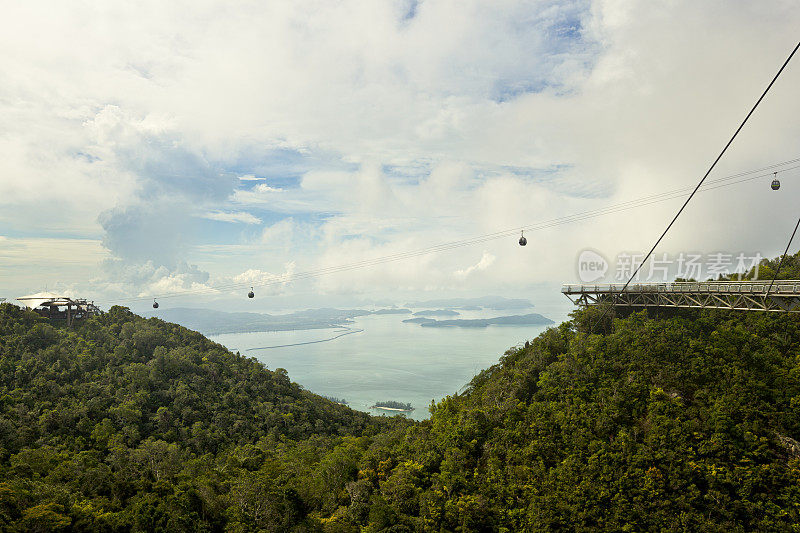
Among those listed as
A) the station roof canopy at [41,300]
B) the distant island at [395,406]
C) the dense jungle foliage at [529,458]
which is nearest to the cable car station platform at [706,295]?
the dense jungle foliage at [529,458]

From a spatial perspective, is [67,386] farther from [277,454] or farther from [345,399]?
[345,399]

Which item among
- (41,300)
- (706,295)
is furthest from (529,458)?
(41,300)

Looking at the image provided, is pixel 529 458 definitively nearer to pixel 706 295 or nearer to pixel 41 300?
pixel 706 295

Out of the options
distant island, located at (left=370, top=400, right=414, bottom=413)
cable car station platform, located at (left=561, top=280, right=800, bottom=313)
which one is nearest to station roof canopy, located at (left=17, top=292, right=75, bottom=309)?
cable car station platform, located at (left=561, top=280, right=800, bottom=313)

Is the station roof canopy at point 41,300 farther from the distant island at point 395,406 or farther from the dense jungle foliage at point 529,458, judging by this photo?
the distant island at point 395,406

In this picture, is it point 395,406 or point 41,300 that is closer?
point 41,300

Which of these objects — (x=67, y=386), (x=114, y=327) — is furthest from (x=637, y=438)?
(x=114, y=327)
